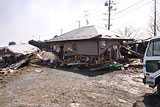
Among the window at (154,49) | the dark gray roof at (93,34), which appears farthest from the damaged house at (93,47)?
the window at (154,49)

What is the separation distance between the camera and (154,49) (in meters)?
4.20

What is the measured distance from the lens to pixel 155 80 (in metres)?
4.02

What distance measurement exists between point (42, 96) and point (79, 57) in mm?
8275

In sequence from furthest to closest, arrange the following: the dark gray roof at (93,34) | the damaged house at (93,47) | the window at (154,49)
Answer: the dark gray roof at (93,34), the damaged house at (93,47), the window at (154,49)

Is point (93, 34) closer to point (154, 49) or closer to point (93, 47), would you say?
point (93, 47)

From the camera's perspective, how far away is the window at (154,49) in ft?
13.4

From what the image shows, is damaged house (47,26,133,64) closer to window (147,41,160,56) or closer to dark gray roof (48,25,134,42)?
dark gray roof (48,25,134,42)


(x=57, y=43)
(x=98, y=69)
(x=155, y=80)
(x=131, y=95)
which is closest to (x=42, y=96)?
(x=131, y=95)

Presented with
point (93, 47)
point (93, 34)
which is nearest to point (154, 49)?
point (93, 47)

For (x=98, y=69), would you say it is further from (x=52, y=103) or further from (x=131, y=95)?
(x=52, y=103)

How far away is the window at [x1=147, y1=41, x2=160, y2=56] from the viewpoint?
13.4 feet

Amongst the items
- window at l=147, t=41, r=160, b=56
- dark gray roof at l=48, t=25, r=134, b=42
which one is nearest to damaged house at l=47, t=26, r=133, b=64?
dark gray roof at l=48, t=25, r=134, b=42

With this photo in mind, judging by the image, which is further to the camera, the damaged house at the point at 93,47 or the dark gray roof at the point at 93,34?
the dark gray roof at the point at 93,34

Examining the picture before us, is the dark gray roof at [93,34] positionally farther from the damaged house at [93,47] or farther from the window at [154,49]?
the window at [154,49]
